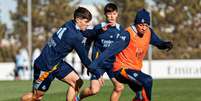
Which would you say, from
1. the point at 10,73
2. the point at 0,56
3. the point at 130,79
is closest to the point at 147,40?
the point at 130,79

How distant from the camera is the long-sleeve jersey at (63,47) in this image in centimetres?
1278

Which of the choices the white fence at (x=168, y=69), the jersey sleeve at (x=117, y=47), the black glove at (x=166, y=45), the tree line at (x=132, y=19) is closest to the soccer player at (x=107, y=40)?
the black glove at (x=166, y=45)

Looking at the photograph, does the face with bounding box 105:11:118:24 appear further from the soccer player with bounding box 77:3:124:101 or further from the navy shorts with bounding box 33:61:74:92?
the navy shorts with bounding box 33:61:74:92

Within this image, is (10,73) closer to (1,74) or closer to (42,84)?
(1,74)

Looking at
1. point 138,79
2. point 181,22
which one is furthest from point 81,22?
point 181,22

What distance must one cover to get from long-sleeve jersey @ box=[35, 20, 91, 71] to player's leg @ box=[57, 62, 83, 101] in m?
0.37

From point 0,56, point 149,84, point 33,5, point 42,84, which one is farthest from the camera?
point 33,5

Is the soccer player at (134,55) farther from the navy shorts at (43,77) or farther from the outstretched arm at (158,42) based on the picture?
the navy shorts at (43,77)

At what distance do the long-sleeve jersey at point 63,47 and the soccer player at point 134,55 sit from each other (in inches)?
21.6

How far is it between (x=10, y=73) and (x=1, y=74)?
2.45 feet

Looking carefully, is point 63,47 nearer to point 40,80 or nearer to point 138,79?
point 40,80

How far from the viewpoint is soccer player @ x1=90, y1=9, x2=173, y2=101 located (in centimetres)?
1223

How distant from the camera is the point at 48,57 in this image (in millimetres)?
12898

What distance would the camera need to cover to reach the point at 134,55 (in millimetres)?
12430
